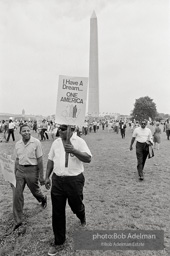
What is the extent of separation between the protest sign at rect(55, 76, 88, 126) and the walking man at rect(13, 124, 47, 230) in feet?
3.29

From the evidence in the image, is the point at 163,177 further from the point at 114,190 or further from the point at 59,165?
the point at 59,165

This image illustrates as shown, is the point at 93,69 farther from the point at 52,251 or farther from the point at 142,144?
the point at 52,251

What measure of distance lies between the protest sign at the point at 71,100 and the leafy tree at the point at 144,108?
227 ft

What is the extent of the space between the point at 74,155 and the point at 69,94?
820mm

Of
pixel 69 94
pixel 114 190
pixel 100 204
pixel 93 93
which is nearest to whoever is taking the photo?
pixel 69 94

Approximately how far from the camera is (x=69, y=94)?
3.16m

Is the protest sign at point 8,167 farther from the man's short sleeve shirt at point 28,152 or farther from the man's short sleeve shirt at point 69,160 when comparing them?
the man's short sleeve shirt at point 69,160

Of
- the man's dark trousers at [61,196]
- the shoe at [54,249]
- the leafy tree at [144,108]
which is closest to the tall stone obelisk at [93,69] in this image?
the leafy tree at [144,108]

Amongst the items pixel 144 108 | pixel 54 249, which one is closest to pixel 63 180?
pixel 54 249

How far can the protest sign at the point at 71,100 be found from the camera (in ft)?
10.2

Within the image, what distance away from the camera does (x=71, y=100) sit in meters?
3.16

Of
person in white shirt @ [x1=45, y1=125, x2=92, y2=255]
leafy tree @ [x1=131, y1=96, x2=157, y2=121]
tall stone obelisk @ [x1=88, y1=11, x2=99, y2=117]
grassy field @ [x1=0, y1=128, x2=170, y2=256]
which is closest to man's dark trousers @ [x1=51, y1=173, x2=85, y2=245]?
person in white shirt @ [x1=45, y1=125, x2=92, y2=255]

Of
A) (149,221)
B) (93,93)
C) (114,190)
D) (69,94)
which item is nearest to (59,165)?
(69,94)

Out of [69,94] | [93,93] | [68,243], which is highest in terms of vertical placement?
[93,93]
